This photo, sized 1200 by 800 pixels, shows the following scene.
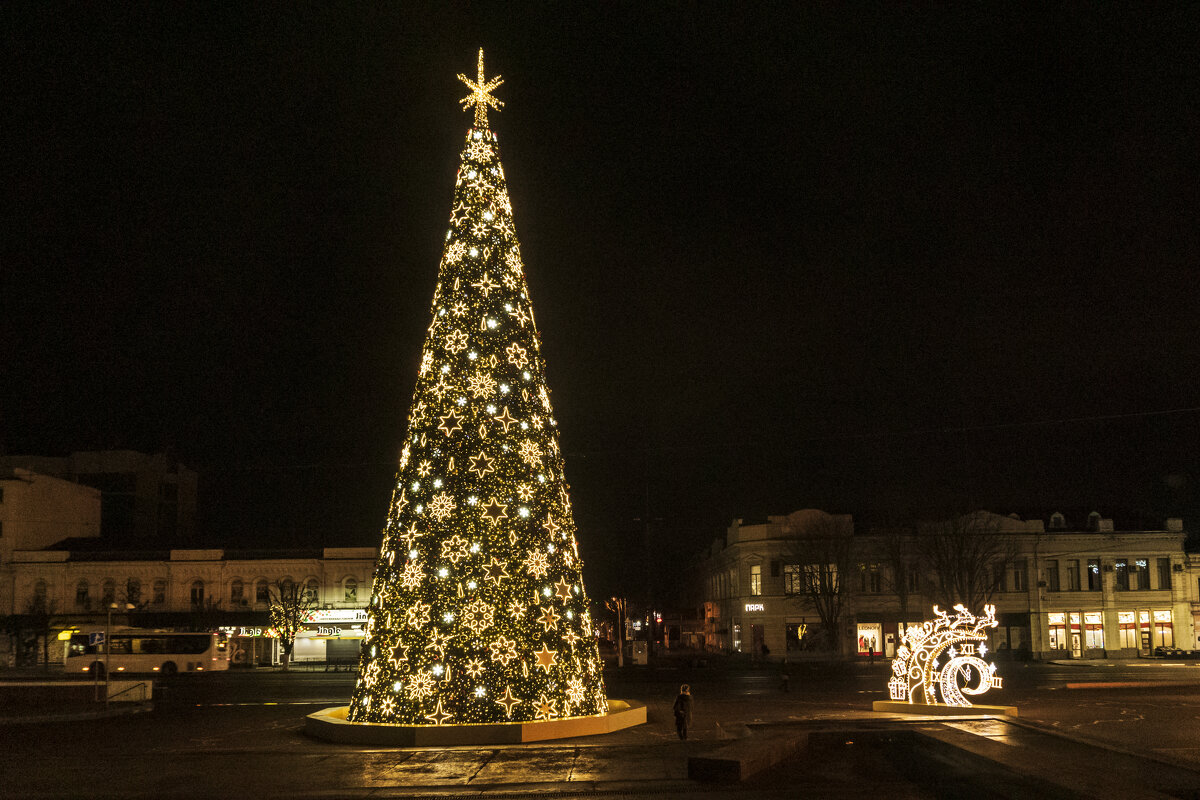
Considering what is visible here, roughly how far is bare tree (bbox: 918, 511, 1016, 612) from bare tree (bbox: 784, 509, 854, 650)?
465cm

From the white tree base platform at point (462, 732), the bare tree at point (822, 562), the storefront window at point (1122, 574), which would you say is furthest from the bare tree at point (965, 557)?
the white tree base platform at point (462, 732)

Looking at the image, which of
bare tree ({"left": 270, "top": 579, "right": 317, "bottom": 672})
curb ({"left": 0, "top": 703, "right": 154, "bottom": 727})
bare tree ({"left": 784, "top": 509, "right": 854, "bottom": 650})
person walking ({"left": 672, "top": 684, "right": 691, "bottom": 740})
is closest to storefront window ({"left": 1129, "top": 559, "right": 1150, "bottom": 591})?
bare tree ({"left": 784, "top": 509, "right": 854, "bottom": 650})

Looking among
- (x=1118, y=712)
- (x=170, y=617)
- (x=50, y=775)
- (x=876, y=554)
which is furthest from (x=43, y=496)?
(x=1118, y=712)

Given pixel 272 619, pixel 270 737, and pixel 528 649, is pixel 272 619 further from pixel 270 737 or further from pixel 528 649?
pixel 528 649

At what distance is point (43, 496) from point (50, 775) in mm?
61438

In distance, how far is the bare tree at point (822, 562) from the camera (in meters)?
59.8

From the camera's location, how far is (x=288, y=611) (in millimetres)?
61781

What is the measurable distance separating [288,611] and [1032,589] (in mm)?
43908

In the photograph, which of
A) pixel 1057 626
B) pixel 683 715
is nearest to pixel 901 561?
pixel 1057 626

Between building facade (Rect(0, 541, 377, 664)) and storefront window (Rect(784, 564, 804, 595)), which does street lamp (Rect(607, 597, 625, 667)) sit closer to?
storefront window (Rect(784, 564, 804, 595))

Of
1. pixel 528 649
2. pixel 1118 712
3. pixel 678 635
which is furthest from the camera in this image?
pixel 678 635

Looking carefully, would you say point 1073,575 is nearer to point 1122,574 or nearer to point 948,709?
point 1122,574

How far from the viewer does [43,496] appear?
70.4m

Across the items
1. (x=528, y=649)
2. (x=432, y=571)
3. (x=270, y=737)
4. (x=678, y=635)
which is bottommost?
(x=678, y=635)
